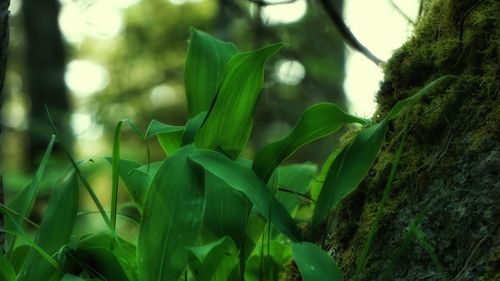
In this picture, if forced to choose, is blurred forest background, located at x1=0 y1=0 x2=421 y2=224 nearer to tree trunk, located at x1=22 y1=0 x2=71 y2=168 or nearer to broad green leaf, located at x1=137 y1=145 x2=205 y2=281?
tree trunk, located at x1=22 y1=0 x2=71 y2=168

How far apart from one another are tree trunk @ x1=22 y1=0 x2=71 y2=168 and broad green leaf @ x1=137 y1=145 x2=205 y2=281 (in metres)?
7.06

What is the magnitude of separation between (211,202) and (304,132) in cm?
28

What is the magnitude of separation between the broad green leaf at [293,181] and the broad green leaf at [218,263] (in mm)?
720

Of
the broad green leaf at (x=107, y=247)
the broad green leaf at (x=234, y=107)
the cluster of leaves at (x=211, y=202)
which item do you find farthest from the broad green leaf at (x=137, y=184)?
the broad green leaf at (x=234, y=107)

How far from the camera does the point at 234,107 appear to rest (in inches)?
59.9

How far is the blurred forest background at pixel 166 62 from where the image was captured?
3396 millimetres

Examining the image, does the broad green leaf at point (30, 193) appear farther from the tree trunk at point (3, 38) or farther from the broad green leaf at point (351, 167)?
the broad green leaf at point (351, 167)

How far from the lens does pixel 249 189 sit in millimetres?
1343

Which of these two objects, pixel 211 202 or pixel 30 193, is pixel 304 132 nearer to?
pixel 211 202

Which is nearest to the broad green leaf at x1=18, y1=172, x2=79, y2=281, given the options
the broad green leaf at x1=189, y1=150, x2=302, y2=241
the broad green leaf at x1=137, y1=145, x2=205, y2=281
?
the broad green leaf at x1=137, y1=145, x2=205, y2=281

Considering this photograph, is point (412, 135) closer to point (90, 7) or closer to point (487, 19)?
point (487, 19)

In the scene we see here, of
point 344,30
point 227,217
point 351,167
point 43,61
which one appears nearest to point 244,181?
point 227,217

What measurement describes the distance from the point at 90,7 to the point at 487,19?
1.61 metres

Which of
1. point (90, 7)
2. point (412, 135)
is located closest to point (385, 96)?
point (412, 135)
